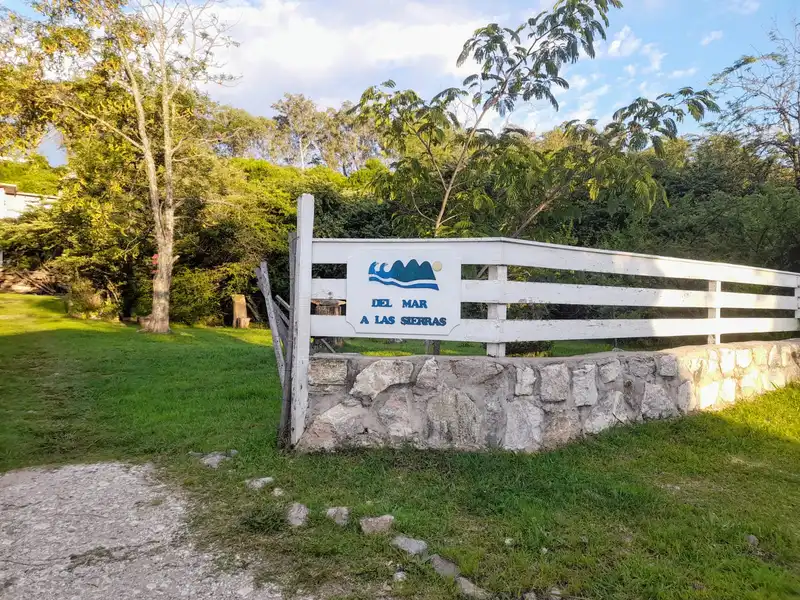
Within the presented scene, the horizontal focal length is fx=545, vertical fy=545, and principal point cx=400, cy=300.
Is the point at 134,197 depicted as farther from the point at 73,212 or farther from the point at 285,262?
the point at 285,262

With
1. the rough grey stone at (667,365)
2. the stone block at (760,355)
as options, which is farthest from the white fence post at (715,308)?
the rough grey stone at (667,365)

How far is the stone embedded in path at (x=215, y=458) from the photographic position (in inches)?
155

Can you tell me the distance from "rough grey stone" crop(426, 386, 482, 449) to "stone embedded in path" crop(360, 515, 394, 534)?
3.62 feet

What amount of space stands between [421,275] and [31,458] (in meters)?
3.31

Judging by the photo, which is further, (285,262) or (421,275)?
(285,262)

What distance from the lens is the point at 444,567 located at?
260cm

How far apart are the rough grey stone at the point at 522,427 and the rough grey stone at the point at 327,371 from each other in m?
1.26

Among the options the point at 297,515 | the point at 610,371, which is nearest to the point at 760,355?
the point at 610,371

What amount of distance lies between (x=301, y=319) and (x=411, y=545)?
1.92 meters

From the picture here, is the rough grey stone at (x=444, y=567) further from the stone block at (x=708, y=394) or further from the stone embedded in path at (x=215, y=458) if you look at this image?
the stone block at (x=708, y=394)

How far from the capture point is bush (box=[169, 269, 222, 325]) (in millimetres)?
13977

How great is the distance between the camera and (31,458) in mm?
4199

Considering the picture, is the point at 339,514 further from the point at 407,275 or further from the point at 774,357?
the point at 774,357

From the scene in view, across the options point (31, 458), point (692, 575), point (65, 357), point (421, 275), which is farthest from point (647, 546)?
point (65, 357)
